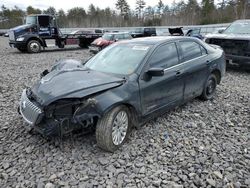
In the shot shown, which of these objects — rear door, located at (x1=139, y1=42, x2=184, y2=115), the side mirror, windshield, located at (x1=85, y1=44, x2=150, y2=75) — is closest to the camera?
the side mirror

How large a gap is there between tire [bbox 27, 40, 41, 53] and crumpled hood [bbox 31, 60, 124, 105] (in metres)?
12.5

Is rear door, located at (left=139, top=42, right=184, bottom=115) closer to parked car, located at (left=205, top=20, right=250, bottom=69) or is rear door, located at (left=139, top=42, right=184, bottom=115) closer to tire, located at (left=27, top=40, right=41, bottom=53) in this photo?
parked car, located at (left=205, top=20, right=250, bottom=69)

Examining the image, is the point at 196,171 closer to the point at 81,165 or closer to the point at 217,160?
the point at 217,160

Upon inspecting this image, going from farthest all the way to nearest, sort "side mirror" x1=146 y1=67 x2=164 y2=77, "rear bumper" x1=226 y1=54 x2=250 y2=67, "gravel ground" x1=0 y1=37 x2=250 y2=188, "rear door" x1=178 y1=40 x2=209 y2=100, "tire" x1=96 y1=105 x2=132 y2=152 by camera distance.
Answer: "rear bumper" x1=226 y1=54 x2=250 y2=67
"rear door" x1=178 y1=40 x2=209 y2=100
"side mirror" x1=146 y1=67 x2=164 y2=77
"tire" x1=96 y1=105 x2=132 y2=152
"gravel ground" x1=0 y1=37 x2=250 y2=188

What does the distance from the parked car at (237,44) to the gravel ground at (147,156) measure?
385cm

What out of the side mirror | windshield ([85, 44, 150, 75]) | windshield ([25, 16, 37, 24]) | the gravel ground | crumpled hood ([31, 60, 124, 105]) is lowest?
the gravel ground

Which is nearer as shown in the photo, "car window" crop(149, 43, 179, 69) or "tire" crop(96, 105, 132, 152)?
"tire" crop(96, 105, 132, 152)

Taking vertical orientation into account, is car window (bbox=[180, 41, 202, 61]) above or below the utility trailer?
below

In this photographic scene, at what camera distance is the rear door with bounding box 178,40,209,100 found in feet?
14.4

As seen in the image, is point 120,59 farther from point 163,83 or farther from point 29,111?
point 29,111

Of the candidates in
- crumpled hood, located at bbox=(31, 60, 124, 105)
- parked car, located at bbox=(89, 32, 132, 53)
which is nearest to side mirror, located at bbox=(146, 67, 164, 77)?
crumpled hood, located at bbox=(31, 60, 124, 105)

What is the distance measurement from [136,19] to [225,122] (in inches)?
2320

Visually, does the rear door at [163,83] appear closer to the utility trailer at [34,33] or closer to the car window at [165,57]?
the car window at [165,57]

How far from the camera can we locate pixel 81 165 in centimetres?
296
